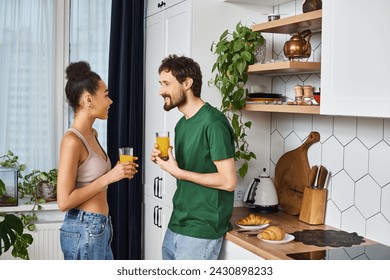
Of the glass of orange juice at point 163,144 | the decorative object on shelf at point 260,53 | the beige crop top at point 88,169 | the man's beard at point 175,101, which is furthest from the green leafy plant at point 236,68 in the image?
the beige crop top at point 88,169

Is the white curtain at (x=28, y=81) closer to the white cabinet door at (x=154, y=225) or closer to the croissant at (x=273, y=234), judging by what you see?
the white cabinet door at (x=154, y=225)

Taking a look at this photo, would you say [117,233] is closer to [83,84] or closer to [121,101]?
[121,101]

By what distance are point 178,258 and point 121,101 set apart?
142 centimetres

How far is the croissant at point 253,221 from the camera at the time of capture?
259 cm

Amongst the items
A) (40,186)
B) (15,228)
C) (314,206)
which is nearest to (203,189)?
(314,206)

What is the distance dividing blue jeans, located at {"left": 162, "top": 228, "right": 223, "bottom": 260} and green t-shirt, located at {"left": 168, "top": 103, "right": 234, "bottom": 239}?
0.08 feet

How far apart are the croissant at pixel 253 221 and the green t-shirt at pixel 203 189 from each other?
0.57 feet

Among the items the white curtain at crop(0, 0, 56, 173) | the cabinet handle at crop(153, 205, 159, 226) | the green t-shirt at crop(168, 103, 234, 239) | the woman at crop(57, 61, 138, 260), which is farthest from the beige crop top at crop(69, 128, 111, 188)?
the white curtain at crop(0, 0, 56, 173)

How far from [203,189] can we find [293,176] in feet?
2.14

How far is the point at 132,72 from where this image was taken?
353 centimetres

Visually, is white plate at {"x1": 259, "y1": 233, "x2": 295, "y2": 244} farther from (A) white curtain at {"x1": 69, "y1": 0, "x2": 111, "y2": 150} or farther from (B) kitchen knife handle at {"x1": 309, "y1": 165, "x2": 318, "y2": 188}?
(A) white curtain at {"x1": 69, "y1": 0, "x2": 111, "y2": 150}

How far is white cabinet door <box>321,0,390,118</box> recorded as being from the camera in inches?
78.3
